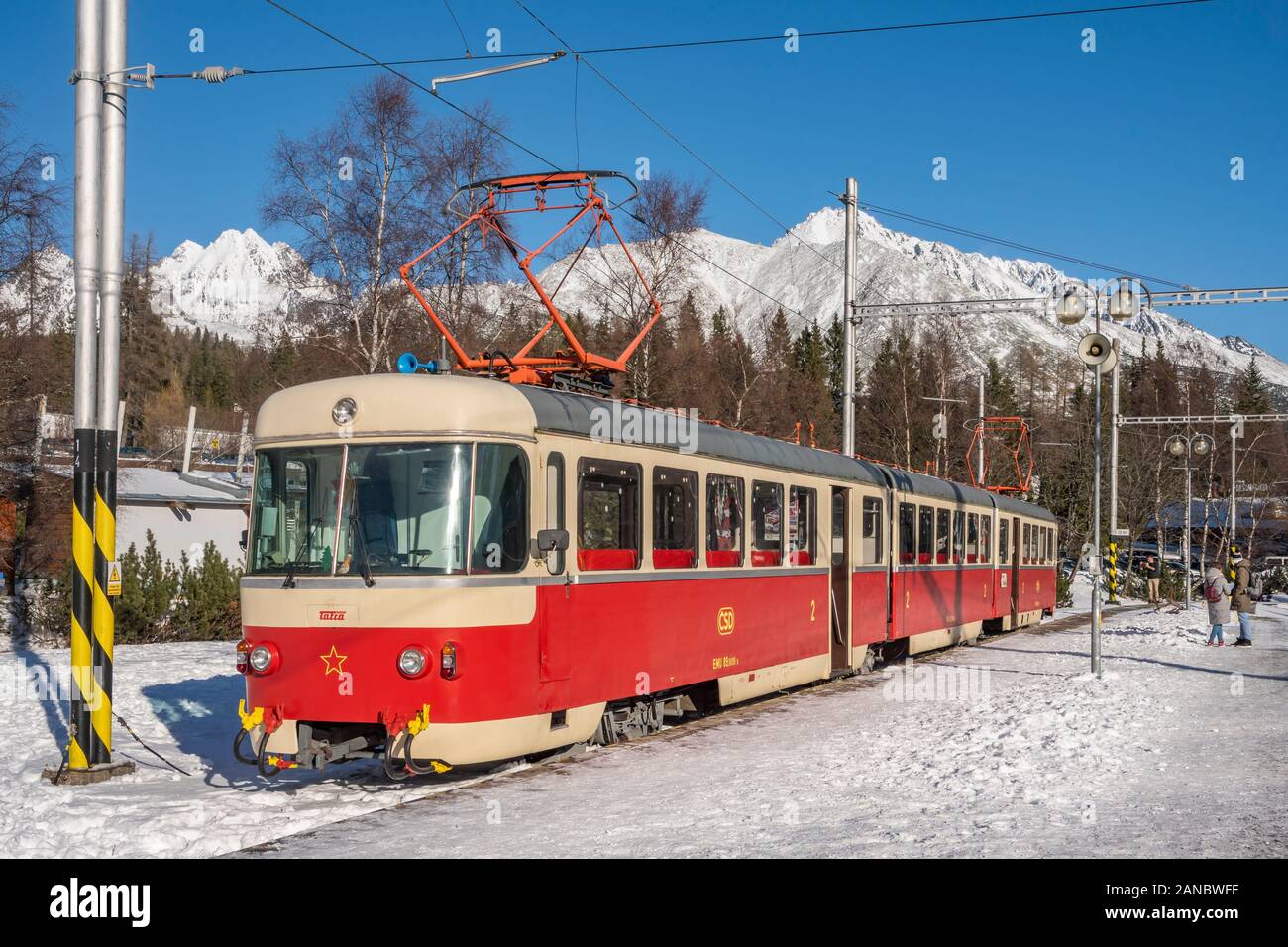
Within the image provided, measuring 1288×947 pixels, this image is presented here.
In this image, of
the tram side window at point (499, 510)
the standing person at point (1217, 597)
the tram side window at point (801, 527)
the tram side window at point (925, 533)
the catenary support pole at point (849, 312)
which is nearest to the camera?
the tram side window at point (499, 510)

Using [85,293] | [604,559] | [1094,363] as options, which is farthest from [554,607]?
[1094,363]

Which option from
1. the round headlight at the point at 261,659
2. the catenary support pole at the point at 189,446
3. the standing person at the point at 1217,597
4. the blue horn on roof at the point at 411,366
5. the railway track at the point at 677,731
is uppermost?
the catenary support pole at the point at 189,446

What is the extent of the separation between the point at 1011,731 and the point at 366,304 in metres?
19.1

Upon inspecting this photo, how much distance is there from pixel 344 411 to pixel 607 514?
236 cm

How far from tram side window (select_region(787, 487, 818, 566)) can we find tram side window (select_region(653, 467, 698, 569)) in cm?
282

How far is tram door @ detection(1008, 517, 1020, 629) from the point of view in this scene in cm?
2844

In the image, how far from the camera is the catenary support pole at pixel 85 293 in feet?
33.0

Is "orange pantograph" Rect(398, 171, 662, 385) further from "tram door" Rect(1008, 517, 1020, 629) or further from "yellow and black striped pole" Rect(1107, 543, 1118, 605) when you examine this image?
"yellow and black striped pole" Rect(1107, 543, 1118, 605)

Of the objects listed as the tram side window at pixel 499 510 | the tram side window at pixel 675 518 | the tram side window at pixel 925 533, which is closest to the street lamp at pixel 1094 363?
the tram side window at pixel 925 533

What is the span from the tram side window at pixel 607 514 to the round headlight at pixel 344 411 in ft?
5.96

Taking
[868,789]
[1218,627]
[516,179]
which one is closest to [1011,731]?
[868,789]

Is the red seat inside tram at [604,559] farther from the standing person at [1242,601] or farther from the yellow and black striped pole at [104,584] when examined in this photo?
the standing person at [1242,601]

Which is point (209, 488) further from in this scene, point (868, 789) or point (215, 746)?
point (868, 789)
